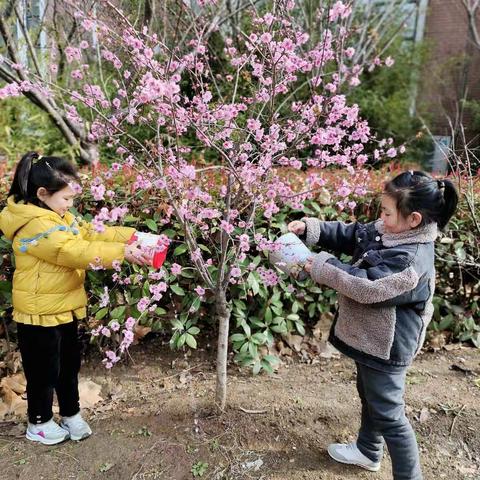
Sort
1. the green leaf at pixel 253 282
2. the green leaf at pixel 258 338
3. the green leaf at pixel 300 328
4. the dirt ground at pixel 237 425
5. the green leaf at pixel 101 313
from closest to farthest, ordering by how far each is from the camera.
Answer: the dirt ground at pixel 237 425 < the green leaf at pixel 101 313 < the green leaf at pixel 253 282 < the green leaf at pixel 258 338 < the green leaf at pixel 300 328

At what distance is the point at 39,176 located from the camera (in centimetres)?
202

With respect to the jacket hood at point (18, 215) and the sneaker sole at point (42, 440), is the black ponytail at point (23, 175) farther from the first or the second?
the sneaker sole at point (42, 440)

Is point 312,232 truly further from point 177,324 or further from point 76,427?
point 76,427

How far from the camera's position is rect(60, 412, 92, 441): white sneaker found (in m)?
2.35

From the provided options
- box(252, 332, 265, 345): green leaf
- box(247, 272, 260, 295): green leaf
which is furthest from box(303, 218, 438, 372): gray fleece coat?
box(252, 332, 265, 345): green leaf

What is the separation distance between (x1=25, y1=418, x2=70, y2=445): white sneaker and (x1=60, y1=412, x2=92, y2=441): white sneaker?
4 centimetres

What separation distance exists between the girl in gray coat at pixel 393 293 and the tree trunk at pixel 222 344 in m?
0.52

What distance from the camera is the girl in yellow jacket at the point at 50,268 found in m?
2.00

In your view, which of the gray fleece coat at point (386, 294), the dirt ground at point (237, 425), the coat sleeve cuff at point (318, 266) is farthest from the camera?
the dirt ground at point (237, 425)

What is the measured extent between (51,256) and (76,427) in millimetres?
961

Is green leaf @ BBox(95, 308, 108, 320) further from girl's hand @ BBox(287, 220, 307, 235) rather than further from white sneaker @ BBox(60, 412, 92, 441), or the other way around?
girl's hand @ BBox(287, 220, 307, 235)

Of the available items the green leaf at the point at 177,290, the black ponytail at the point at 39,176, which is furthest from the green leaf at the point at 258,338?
the black ponytail at the point at 39,176

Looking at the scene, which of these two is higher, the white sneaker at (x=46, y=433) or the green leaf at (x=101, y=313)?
the green leaf at (x=101, y=313)

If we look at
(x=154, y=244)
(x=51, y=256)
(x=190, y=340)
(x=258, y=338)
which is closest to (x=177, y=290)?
(x=190, y=340)
